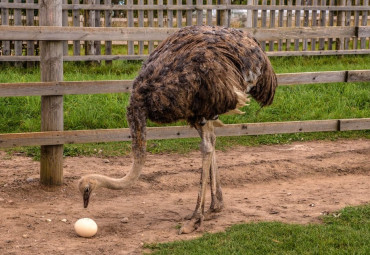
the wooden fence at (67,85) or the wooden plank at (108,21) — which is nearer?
the wooden fence at (67,85)

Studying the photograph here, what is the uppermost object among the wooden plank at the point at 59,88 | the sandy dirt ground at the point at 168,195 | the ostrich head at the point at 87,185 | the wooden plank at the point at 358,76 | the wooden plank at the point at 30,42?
the wooden plank at the point at 30,42

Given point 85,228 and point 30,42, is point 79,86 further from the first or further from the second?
point 30,42

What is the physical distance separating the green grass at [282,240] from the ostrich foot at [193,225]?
215 mm

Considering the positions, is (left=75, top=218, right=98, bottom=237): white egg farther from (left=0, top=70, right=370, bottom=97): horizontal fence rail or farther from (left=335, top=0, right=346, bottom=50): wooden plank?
(left=335, top=0, right=346, bottom=50): wooden plank

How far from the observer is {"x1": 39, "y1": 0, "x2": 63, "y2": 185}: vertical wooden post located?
623cm

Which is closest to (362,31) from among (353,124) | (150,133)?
(353,124)

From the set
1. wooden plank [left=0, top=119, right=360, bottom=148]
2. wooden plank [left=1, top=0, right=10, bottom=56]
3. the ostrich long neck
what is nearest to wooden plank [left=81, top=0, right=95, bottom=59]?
wooden plank [left=1, top=0, right=10, bottom=56]

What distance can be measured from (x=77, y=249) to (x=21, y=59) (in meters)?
6.78

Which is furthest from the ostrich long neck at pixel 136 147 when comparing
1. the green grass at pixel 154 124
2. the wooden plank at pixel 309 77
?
the green grass at pixel 154 124

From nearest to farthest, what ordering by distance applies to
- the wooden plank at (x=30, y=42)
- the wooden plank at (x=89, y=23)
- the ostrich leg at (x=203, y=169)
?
the ostrich leg at (x=203, y=169) → the wooden plank at (x=30, y=42) → the wooden plank at (x=89, y=23)

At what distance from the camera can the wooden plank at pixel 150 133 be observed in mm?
6250

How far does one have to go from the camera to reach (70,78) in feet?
32.4

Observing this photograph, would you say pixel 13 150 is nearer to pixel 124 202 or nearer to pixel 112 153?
pixel 112 153

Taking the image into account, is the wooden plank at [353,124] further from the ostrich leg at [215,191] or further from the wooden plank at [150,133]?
the ostrich leg at [215,191]
